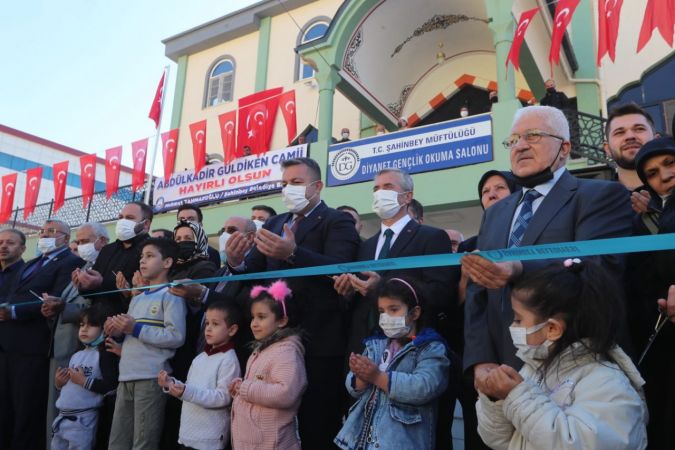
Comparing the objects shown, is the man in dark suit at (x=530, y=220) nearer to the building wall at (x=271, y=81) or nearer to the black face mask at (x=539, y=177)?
the black face mask at (x=539, y=177)

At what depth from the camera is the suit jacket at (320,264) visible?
9.34 ft

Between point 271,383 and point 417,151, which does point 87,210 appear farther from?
point 271,383

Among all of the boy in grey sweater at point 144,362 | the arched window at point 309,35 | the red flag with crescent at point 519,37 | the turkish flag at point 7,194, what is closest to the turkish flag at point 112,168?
the turkish flag at point 7,194

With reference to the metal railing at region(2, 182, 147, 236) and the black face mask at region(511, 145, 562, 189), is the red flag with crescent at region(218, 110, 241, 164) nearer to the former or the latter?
the metal railing at region(2, 182, 147, 236)

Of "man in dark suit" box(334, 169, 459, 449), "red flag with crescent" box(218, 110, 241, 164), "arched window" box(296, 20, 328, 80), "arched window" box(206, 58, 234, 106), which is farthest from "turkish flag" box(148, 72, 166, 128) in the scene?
"man in dark suit" box(334, 169, 459, 449)

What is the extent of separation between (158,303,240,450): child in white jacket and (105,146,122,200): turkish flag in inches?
395

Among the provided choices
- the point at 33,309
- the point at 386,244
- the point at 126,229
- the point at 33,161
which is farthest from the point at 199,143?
the point at 33,161

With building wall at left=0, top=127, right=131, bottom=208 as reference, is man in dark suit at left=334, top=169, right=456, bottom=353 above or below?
below

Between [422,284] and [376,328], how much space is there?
370 mm

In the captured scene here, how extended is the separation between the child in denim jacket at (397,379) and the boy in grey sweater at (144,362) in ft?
4.60

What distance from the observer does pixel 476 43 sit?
10250mm

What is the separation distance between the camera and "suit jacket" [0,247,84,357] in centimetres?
408

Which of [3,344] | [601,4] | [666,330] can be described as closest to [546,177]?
[666,330]

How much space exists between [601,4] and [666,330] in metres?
6.59
